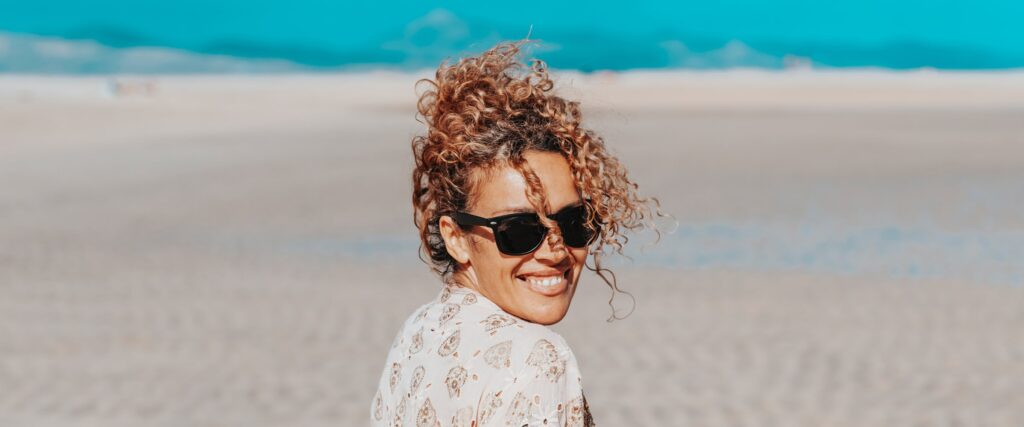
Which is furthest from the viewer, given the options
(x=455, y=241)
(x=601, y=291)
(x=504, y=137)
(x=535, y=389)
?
(x=601, y=291)

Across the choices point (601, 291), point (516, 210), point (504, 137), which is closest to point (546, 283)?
point (516, 210)

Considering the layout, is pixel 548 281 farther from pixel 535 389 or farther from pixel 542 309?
pixel 535 389

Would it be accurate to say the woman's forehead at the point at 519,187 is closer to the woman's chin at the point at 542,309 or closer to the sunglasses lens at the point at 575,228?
the sunglasses lens at the point at 575,228

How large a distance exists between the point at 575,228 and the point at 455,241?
200mm

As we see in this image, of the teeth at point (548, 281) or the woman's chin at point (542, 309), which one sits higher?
the teeth at point (548, 281)

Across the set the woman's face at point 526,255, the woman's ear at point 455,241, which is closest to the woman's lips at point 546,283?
the woman's face at point 526,255

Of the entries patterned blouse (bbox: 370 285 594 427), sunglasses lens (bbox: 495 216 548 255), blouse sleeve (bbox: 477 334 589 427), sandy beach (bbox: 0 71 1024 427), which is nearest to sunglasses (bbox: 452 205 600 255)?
sunglasses lens (bbox: 495 216 548 255)

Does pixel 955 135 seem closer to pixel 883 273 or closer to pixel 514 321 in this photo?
pixel 883 273


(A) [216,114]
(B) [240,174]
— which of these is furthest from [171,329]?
(A) [216,114]

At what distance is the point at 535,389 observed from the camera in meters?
1.68

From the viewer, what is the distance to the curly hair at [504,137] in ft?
6.06

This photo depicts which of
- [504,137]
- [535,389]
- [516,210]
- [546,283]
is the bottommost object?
[535,389]

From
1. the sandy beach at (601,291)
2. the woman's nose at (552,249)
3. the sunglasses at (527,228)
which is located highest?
the sunglasses at (527,228)

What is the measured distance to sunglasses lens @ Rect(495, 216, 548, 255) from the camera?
185cm
